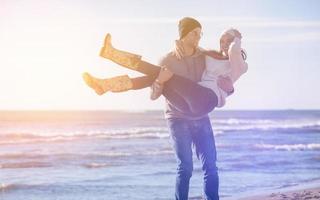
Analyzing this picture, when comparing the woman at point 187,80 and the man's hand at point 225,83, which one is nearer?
the woman at point 187,80

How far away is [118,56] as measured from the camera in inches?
116

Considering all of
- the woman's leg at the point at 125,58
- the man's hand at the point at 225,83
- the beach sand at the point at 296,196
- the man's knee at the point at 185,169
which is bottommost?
the beach sand at the point at 296,196

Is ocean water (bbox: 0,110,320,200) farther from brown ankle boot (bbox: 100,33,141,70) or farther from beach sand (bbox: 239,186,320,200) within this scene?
brown ankle boot (bbox: 100,33,141,70)

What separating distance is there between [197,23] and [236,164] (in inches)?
251

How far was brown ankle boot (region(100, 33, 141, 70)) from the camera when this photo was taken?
292 cm

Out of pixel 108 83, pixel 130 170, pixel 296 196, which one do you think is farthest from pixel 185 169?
pixel 130 170

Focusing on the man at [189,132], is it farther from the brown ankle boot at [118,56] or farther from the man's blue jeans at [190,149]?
the brown ankle boot at [118,56]

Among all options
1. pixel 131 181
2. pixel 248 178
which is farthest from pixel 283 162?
pixel 131 181

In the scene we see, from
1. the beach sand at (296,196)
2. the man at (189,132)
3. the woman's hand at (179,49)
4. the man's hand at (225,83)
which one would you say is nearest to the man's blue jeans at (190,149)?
the man at (189,132)

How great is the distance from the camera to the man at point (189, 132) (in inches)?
123

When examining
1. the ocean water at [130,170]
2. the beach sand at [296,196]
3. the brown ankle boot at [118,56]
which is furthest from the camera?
the ocean water at [130,170]

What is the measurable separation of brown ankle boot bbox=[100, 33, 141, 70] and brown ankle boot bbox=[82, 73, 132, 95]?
68 mm

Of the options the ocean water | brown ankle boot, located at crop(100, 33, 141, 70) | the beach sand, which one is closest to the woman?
brown ankle boot, located at crop(100, 33, 141, 70)

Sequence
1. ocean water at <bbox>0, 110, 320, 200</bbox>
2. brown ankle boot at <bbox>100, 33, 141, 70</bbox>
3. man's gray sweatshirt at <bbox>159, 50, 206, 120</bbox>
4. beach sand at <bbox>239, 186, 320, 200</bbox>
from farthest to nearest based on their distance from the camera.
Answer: ocean water at <bbox>0, 110, 320, 200</bbox>
beach sand at <bbox>239, 186, 320, 200</bbox>
man's gray sweatshirt at <bbox>159, 50, 206, 120</bbox>
brown ankle boot at <bbox>100, 33, 141, 70</bbox>
